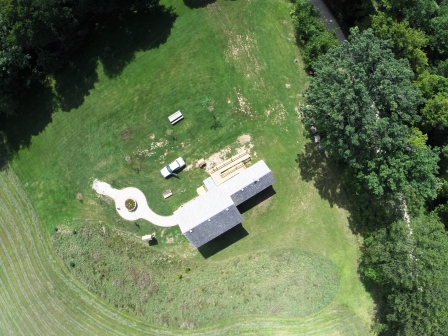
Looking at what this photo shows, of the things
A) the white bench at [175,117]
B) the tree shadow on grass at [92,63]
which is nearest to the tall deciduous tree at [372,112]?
the white bench at [175,117]

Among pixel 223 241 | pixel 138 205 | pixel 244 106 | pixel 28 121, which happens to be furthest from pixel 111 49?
pixel 223 241

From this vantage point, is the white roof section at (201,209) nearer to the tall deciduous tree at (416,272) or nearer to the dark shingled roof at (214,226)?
the dark shingled roof at (214,226)

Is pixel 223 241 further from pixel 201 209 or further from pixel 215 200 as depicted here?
pixel 215 200

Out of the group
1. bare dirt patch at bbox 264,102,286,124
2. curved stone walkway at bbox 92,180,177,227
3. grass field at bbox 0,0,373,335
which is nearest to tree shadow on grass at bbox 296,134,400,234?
grass field at bbox 0,0,373,335

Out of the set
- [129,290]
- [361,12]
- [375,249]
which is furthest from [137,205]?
[361,12]

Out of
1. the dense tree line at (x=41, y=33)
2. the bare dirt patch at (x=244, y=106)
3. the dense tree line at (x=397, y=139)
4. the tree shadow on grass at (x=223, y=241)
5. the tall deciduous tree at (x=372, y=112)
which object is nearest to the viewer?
the tall deciduous tree at (x=372, y=112)
